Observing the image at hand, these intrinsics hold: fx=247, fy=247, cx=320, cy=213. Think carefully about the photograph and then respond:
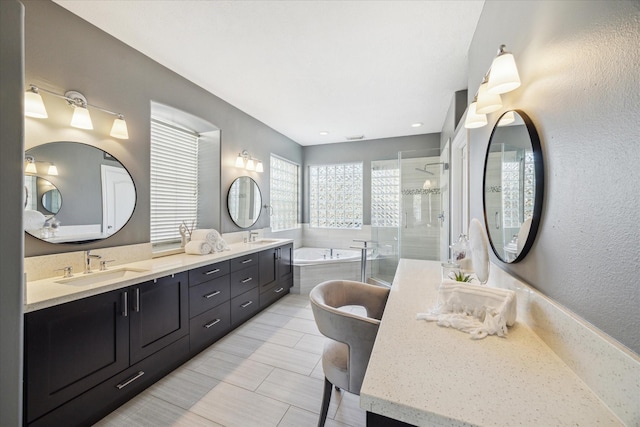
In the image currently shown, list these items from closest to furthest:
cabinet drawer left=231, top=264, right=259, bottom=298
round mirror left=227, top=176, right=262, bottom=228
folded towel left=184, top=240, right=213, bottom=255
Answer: folded towel left=184, top=240, right=213, bottom=255 → cabinet drawer left=231, top=264, right=259, bottom=298 → round mirror left=227, top=176, right=262, bottom=228

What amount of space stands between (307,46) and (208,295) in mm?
2394

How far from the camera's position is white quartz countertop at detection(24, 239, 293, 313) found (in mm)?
1302

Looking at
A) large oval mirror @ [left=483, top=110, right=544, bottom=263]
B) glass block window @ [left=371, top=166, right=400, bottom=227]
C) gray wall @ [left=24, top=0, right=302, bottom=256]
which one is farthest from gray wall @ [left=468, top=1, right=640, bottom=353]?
glass block window @ [left=371, top=166, right=400, bottom=227]

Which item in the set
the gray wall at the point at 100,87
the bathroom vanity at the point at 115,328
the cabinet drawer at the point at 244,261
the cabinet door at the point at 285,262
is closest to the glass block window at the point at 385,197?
the cabinet door at the point at 285,262

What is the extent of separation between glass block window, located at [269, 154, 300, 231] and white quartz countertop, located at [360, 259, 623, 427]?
3759mm

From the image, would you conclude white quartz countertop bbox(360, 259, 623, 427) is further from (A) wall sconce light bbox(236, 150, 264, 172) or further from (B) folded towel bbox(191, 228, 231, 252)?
(A) wall sconce light bbox(236, 150, 264, 172)

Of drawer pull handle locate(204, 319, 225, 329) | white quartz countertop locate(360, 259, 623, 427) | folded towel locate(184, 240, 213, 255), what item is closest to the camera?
white quartz countertop locate(360, 259, 623, 427)

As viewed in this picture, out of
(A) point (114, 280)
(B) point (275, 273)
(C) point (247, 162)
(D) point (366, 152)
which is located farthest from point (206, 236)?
(D) point (366, 152)

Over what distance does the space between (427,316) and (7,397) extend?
1483 mm

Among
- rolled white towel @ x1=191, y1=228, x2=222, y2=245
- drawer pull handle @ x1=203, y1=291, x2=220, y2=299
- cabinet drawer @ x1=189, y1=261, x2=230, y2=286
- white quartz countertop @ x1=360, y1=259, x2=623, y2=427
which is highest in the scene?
rolled white towel @ x1=191, y1=228, x2=222, y2=245

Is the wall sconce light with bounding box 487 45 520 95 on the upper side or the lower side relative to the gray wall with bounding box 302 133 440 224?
lower

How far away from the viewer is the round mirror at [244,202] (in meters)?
3.38

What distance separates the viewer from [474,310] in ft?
3.40

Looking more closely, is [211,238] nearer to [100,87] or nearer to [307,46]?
[100,87]
